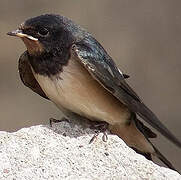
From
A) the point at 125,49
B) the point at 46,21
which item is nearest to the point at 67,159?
the point at 46,21

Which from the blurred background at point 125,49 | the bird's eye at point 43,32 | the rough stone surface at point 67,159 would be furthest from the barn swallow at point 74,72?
the blurred background at point 125,49

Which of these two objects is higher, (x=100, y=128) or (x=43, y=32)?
(x=43, y=32)

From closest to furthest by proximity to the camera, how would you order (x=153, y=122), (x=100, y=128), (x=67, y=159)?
(x=67, y=159) < (x=100, y=128) < (x=153, y=122)

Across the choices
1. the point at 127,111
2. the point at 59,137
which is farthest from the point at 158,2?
the point at 59,137

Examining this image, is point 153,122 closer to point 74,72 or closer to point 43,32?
point 74,72

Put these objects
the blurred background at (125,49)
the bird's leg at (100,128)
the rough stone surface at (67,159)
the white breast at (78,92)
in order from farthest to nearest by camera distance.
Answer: the blurred background at (125,49) → the white breast at (78,92) → the bird's leg at (100,128) → the rough stone surface at (67,159)

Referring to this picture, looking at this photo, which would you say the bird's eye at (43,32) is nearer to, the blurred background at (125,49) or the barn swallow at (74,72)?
the barn swallow at (74,72)
